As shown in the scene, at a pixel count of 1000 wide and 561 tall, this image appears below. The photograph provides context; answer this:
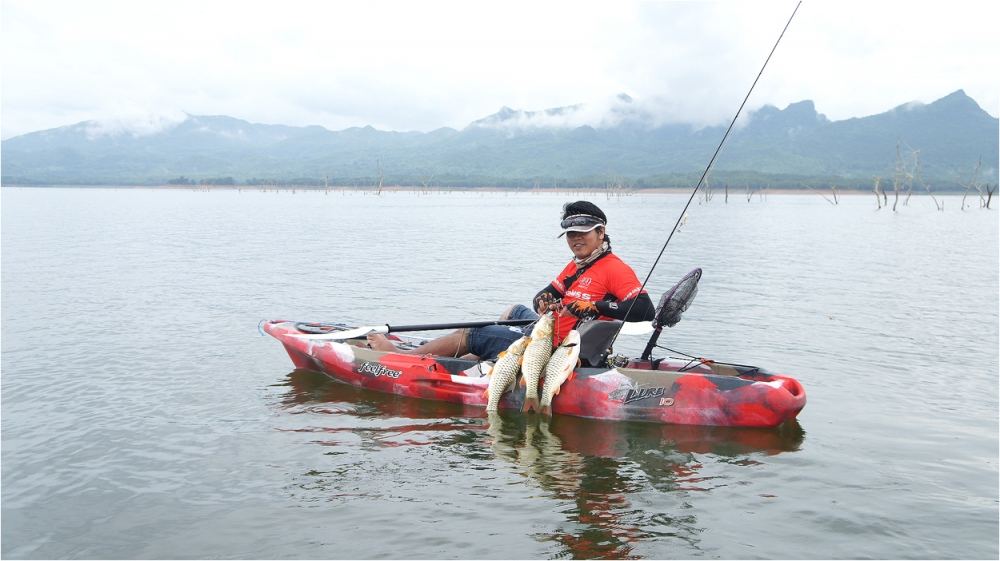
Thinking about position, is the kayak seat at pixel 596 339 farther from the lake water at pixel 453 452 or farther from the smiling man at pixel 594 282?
the lake water at pixel 453 452

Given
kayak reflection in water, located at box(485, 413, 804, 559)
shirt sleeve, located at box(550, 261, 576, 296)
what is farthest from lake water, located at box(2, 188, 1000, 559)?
shirt sleeve, located at box(550, 261, 576, 296)

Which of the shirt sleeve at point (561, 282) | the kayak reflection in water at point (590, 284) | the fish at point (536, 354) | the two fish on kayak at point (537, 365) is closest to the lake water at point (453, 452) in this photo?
the two fish on kayak at point (537, 365)

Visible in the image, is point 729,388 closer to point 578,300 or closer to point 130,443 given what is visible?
point 578,300

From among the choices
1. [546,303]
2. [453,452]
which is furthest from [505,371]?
[453,452]

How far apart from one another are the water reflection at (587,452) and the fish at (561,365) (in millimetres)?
411

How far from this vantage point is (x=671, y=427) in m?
8.87

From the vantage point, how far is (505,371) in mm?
9273

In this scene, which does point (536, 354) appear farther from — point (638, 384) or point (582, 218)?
point (582, 218)

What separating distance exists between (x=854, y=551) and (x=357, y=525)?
4040 mm

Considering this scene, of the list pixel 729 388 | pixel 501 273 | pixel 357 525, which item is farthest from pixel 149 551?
pixel 501 273

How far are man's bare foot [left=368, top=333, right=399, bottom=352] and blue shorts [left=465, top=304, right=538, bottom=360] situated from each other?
1331mm

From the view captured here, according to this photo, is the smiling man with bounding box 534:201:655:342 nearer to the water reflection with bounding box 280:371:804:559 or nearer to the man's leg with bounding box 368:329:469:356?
the water reflection with bounding box 280:371:804:559

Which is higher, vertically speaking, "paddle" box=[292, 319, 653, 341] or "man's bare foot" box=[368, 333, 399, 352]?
"paddle" box=[292, 319, 653, 341]

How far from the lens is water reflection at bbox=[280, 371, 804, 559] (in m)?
6.31
